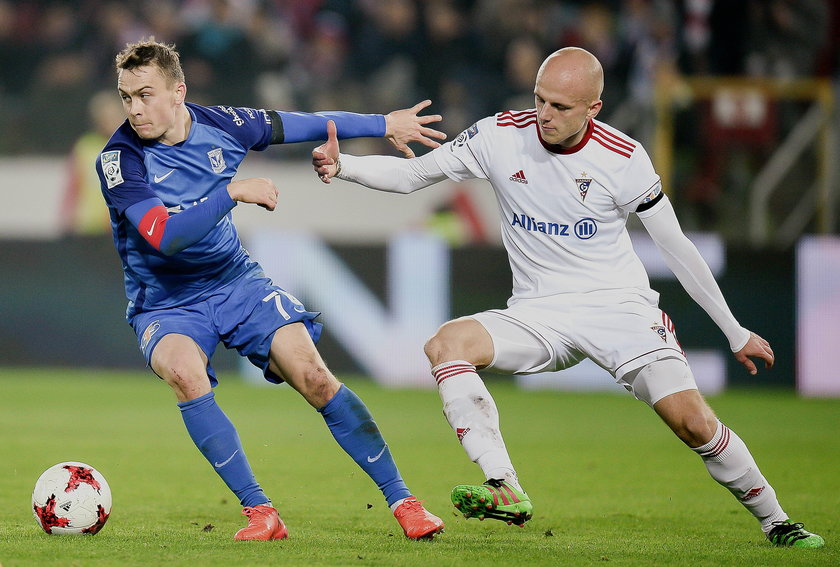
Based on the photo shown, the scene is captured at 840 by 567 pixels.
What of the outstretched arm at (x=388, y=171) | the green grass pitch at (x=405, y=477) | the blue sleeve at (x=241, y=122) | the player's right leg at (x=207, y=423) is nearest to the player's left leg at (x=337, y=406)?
the green grass pitch at (x=405, y=477)

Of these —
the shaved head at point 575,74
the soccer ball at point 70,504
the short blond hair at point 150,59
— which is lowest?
the soccer ball at point 70,504

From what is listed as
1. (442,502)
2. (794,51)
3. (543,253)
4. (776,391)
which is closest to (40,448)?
(442,502)

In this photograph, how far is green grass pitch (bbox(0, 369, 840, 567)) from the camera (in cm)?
480

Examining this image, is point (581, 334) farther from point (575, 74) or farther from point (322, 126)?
point (322, 126)

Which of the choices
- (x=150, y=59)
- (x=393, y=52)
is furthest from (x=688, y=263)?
(x=393, y=52)

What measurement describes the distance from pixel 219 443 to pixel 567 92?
2.08 metres

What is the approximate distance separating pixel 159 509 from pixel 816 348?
24.5 ft

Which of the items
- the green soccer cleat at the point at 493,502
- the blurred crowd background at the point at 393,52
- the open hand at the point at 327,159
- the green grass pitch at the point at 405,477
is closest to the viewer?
the green soccer cleat at the point at 493,502

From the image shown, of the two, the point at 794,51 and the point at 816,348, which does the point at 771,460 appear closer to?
the point at 816,348

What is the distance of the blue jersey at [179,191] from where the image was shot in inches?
201

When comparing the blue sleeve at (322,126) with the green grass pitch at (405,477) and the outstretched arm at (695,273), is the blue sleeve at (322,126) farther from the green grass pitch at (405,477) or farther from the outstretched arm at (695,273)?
the green grass pitch at (405,477)

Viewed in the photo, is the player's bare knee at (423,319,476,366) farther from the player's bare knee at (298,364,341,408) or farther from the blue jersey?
the blue jersey

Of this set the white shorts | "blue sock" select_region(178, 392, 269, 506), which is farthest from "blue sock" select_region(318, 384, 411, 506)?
the white shorts

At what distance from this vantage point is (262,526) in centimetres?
504
